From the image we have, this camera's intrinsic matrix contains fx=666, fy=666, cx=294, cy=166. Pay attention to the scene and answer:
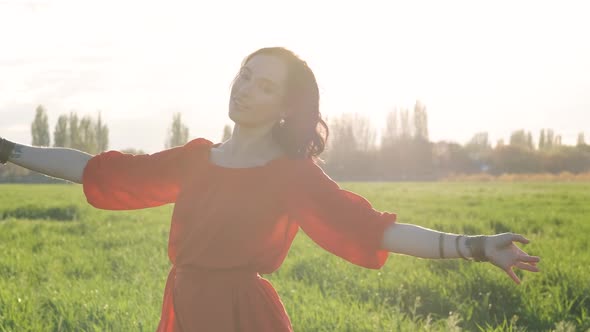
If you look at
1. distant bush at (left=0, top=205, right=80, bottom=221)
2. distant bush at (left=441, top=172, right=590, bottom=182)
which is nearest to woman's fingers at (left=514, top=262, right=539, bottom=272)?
distant bush at (left=0, top=205, right=80, bottom=221)

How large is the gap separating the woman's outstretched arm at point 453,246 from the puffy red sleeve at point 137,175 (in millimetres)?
782

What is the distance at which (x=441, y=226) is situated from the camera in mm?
10227

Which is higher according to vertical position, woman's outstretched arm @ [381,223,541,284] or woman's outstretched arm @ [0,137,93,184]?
woman's outstretched arm @ [0,137,93,184]

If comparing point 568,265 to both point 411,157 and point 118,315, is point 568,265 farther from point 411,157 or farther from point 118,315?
point 411,157

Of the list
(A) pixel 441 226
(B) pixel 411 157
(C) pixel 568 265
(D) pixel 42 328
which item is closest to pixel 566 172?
(B) pixel 411 157

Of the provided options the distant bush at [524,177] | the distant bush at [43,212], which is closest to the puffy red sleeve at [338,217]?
the distant bush at [43,212]

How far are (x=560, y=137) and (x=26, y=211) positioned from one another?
6746cm

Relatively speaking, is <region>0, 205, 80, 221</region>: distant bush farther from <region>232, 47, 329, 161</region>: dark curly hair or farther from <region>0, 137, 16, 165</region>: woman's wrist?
<region>232, 47, 329, 161</region>: dark curly hair

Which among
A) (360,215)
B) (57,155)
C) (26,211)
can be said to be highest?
(57,155)

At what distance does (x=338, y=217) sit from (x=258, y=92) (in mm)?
517

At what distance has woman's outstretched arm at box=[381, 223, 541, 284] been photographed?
6.43 feet

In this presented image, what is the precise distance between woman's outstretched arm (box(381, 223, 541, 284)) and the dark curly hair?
0.43 meters

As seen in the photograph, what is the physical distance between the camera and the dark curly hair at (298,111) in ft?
7.77

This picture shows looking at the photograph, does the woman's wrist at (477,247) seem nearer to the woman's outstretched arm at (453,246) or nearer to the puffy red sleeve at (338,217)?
the woman's outstretched arm at (453,246)
